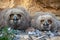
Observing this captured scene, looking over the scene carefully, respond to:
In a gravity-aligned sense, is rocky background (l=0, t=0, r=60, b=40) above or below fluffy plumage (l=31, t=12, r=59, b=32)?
above

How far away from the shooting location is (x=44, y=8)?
14.2 ft

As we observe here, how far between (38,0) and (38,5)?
0.10 metres

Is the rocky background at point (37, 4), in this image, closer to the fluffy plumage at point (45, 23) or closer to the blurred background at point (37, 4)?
the blurred background at point (37, 4)

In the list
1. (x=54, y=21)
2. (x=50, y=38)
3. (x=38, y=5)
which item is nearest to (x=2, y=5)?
(x=38, y=5)

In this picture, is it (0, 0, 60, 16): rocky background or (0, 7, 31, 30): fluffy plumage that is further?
(0, 0, 60, 16): rocky background

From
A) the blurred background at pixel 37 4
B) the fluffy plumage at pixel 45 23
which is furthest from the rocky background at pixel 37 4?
the fluffy plumage at pixel 45 23

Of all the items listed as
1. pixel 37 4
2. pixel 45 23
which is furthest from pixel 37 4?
pixel 45 23

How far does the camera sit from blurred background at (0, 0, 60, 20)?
4.22m

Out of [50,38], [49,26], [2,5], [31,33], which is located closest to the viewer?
[50,38]

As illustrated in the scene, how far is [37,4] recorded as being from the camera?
4.32 m

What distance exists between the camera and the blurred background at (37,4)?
4223 mm

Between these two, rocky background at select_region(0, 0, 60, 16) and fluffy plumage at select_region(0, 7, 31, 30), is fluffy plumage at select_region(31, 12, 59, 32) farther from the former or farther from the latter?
rocky background at select_region(0, 0, 60, 16)

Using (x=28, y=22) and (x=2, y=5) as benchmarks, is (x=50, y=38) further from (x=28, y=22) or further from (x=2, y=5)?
(x=2, y=5)

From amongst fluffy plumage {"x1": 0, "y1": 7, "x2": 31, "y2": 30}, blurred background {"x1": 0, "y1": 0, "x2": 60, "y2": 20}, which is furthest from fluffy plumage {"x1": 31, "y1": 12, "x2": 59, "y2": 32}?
blurred background {"x1": 0, "y1": 0, "x2": 60, "y2": 20}
